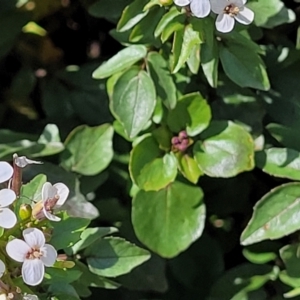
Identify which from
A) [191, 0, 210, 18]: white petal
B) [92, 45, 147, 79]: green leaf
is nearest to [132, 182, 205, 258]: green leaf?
[92, 45, 147, 79]: green leaf

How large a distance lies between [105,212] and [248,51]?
0.43 m

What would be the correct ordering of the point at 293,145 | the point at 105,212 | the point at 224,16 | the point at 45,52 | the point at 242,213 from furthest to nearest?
the point at 45,52 < the point at 242,213 < the point at 105,212 < the point at 293,145 < the point at 224,16

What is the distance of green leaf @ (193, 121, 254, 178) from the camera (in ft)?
4.59

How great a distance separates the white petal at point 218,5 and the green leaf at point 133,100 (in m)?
0.26

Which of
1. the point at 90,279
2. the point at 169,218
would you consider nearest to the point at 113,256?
the point at 90,279

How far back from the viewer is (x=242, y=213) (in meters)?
1.68

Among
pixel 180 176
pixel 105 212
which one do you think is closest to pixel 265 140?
pixel 180 176

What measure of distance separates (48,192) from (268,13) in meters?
0.59

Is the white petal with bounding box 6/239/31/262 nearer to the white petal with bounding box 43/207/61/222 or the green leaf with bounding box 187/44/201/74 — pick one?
the white petal with bounding box 43/207/61/222

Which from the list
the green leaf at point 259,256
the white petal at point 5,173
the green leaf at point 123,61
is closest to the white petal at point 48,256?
the white petal at point 5,173

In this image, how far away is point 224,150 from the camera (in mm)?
1428

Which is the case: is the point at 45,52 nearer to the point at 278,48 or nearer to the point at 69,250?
the point at 278,48

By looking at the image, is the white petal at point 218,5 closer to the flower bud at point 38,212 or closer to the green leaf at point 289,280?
the flower bud at point 38,212

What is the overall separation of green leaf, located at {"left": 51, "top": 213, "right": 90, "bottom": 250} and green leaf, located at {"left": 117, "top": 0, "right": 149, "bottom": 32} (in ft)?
1.23
